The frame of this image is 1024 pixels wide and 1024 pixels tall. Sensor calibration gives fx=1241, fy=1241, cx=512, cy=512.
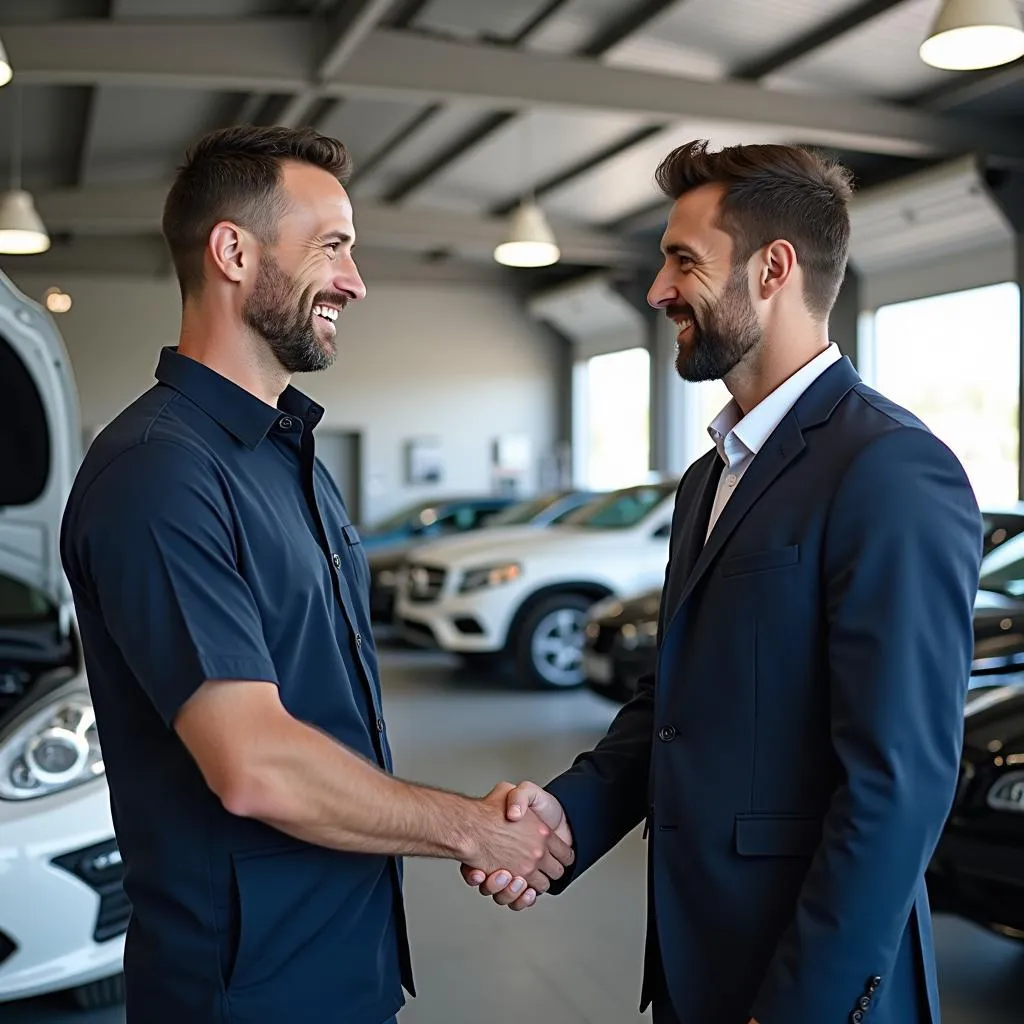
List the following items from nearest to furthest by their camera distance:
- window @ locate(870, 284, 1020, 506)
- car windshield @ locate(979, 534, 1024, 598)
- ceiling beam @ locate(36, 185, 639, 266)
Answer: car windshield @ locate(979, 534, 1024, 598)
window @ locate(870, 284, 1020, 506)
ceiling beam @ locate(36, 185, 639, 266)

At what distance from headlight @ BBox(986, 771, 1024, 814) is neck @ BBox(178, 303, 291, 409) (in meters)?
2.32

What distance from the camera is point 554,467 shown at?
18875mm

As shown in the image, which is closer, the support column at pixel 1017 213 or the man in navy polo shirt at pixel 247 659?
the man in navy polo shirt at pixel 247 659

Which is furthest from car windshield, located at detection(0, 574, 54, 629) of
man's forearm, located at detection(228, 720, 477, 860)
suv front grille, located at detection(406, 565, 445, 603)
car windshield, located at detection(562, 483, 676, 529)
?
car windshield, located at detection(562, 483, 676, 529)

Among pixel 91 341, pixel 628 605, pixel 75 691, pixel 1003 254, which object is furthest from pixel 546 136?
pixel 75 691

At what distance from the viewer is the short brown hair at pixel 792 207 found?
1.75 meters

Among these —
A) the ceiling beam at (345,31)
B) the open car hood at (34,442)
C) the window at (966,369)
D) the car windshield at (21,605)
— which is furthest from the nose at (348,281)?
the window at (966,369)

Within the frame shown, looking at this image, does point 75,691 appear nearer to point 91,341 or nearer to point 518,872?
point 518,872

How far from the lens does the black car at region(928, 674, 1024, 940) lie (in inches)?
123

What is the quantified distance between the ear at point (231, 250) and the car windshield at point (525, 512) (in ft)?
28.4

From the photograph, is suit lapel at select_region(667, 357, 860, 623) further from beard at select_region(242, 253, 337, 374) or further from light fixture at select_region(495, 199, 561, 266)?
light fixture at select_region(495, 199, 561, 266)

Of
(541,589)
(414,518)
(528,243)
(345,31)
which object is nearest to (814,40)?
(528,243)

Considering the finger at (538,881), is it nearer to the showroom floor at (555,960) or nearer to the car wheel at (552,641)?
the showroom floor at (555,960)

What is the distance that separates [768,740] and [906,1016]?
0.39m
